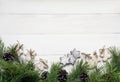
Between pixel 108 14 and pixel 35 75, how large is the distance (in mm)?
A: 380

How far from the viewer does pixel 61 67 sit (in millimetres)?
1104

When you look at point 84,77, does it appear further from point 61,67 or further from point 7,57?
point 7,57

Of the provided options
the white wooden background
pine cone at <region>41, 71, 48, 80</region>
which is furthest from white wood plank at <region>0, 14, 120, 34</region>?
pine cone at <region>41, 71, 48, 80</region>

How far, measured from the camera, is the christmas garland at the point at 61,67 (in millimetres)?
1034

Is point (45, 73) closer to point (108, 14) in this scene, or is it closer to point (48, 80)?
point (48, 80)

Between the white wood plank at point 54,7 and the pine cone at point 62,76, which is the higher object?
the white wood plank at point 54,7

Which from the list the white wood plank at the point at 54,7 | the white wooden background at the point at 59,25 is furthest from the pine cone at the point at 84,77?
the white wood plank at the point at 54,7

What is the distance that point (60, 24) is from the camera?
117cm

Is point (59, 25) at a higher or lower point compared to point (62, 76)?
higher

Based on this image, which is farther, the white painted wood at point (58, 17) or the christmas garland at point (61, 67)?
the white painted wood at point (58, 17)

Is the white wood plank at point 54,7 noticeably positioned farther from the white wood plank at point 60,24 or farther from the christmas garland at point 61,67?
the christmas garland at point 61,67

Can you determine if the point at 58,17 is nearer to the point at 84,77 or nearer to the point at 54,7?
the point at 54,7

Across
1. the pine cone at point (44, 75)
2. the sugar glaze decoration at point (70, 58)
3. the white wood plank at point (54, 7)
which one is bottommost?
the pine cone at point (44, 75)

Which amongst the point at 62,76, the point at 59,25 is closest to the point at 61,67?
the point at 62,76
